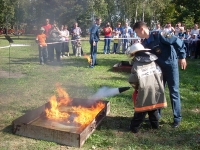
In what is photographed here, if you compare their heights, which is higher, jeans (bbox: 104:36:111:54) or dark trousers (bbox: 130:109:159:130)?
jeans (bbox: 104:36:111:54)

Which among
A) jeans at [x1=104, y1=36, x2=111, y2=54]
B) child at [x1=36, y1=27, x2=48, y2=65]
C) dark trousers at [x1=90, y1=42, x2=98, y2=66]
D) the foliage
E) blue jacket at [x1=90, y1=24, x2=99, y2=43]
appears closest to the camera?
the foliage

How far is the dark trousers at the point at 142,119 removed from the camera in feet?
14.7

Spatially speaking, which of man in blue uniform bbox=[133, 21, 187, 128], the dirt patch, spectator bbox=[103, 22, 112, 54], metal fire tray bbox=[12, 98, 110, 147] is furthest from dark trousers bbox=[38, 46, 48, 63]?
man in blue uniform bbox=[133, 21, 187, 128]

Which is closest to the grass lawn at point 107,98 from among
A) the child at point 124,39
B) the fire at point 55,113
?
the fire at point 55,113

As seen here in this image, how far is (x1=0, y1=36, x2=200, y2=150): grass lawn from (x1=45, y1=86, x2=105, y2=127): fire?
29cm

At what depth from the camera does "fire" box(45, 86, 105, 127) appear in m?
4.75

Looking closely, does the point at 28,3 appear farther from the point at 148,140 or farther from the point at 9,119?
the point at 148,140

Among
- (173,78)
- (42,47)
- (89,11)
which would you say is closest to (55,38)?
(42,47)

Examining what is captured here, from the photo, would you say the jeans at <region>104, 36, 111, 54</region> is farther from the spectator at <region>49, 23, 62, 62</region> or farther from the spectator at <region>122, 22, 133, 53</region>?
the spectator at <region>49, 23, 62, 62</region>

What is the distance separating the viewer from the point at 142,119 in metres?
4.54

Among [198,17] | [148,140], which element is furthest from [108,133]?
[198,17]

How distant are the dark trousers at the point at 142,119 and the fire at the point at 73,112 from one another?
0.80 metres

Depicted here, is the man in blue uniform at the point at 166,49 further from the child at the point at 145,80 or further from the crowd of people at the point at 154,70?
the child at the point at 145,80

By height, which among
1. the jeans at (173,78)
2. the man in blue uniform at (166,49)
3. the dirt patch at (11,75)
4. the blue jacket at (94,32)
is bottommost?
the dirt patch at (11,75)
